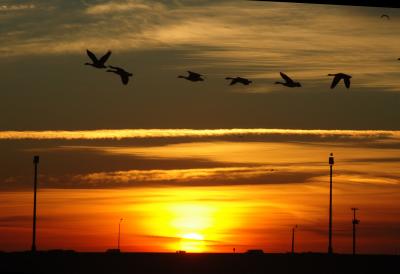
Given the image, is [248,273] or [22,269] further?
[248,273]

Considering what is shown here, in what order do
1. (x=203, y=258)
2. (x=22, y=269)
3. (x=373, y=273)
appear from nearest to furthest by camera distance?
(x=22, y=269)
(x=373, y=273)
(x=203, y=258)

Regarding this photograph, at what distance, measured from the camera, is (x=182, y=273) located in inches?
2355

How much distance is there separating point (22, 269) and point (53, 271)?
9.65 feet

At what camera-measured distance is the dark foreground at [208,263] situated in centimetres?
5922

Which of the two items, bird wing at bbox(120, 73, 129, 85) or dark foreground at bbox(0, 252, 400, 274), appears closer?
bird wing at bbox(120, 73, 129, 85)

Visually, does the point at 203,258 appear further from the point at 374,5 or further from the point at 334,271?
the point at 374,5

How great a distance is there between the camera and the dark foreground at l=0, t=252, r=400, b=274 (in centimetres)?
5922

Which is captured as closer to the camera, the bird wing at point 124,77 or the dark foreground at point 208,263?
the bird wing at point 124,77

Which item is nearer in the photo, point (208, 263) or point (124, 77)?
point (124, 77)

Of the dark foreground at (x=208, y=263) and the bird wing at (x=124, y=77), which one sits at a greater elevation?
the bird wing at (x=124, y=77)

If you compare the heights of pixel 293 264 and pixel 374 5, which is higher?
pixel 374 5

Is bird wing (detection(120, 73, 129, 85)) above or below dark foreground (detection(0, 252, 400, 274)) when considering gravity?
above

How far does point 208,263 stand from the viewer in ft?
209

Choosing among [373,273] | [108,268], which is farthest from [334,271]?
[108,268]
